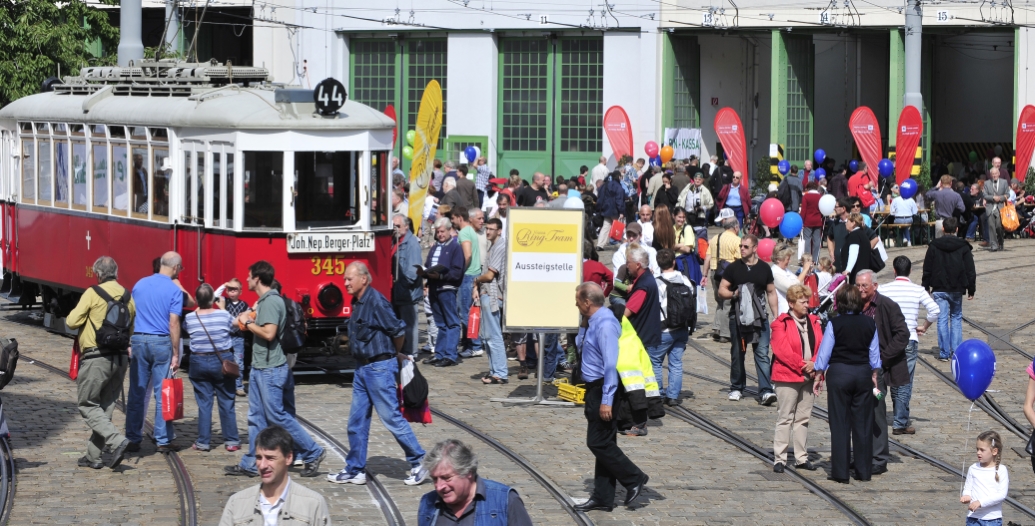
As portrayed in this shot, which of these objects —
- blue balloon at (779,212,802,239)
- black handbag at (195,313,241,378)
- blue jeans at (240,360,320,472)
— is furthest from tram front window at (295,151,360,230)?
blue balloon at (779,212,802,239)

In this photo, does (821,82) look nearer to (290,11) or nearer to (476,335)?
(290,11)

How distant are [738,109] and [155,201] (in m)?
26.1

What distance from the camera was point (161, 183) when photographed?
1619 centimetres

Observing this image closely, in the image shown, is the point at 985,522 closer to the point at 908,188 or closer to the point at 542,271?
the point at 542,271

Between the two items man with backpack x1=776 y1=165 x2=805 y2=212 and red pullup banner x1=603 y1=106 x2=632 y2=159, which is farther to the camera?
red pullup banner x1=603 y1=106 x2=632 y2=159

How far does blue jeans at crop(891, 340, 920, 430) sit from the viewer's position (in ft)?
43.4

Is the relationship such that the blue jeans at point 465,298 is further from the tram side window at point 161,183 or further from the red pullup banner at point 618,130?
the red pullup banner at point 618,130

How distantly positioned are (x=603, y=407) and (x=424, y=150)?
9313mm

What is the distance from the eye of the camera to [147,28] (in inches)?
1858

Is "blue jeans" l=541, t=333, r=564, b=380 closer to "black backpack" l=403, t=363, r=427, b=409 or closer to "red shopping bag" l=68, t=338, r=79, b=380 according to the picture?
"black backpack" l=403, t=363, r=427, b=409

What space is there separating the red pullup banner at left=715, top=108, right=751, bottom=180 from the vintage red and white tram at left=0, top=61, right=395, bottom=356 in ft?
53.3

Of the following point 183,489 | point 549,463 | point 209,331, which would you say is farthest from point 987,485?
point 209,331

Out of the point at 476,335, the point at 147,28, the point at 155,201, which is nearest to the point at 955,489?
the point at 476,335

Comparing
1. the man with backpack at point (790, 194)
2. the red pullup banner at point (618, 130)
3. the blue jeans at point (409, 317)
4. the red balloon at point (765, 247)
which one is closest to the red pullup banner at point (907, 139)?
the man with backpack at point (790, 194)
